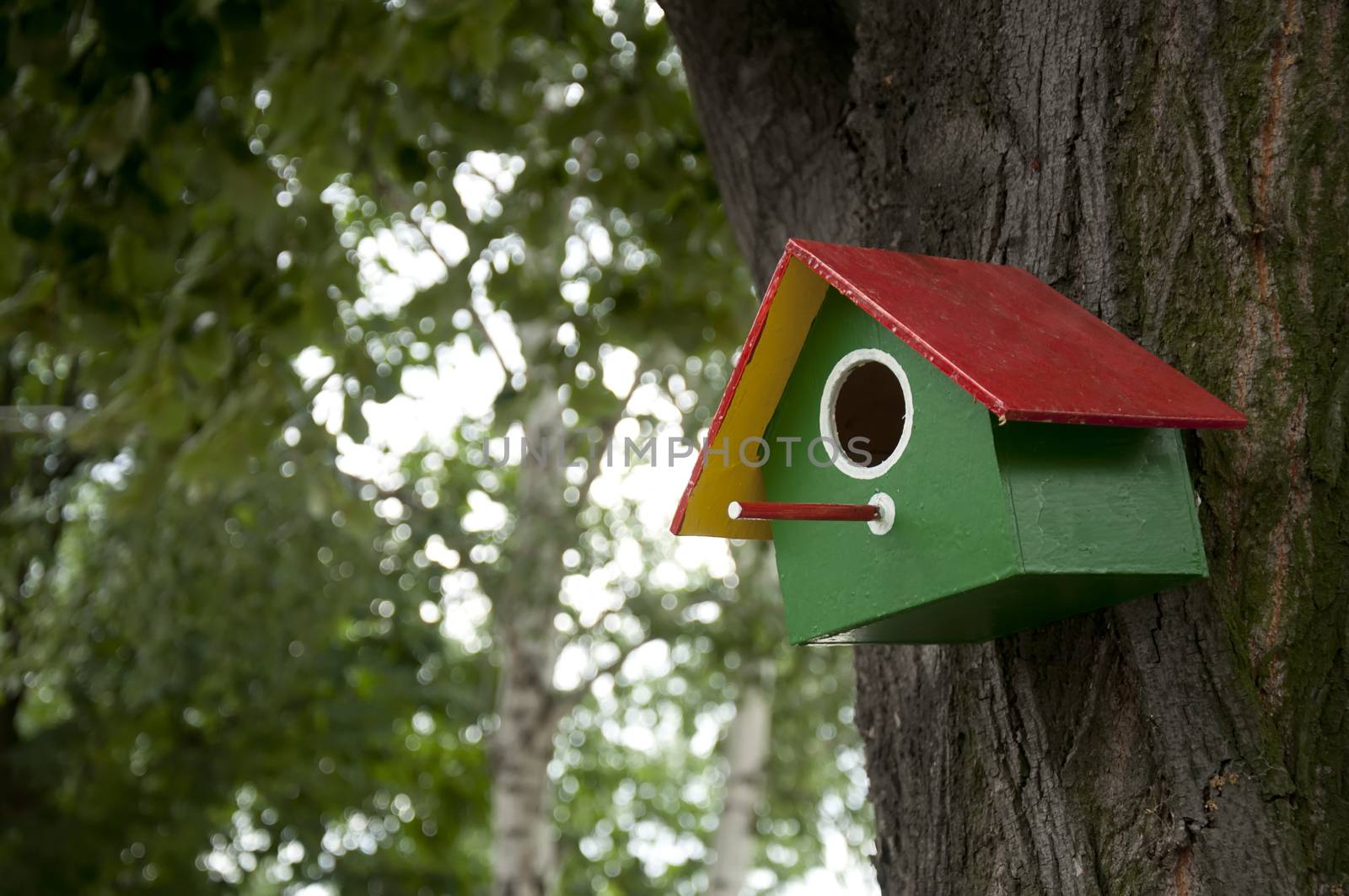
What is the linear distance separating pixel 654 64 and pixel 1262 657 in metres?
2.39

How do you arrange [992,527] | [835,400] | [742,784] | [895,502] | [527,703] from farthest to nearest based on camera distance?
[742,784], [527,703], [835,400], [895,502], [992,527]

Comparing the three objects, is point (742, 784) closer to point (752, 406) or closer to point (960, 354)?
point (752, 406)

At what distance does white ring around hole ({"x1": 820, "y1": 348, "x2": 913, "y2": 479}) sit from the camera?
1361 mm

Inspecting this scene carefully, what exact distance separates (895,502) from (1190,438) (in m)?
0.37

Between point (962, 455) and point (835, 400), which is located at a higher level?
point (835, 400)

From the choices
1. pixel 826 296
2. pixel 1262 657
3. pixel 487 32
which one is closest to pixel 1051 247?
pixel 826 296

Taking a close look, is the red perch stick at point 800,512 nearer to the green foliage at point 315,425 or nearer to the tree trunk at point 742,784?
the green foliage at point 315,425

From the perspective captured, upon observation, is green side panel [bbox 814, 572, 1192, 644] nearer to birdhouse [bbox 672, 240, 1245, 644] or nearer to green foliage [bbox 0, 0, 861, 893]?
birdhouse [bbox 672, 240, 1245, 644]

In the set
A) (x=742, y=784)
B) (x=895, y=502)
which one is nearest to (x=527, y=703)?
(x=742, y=784)

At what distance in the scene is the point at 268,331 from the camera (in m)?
3.38

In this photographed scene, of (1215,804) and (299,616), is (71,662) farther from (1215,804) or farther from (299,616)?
(1215,804)

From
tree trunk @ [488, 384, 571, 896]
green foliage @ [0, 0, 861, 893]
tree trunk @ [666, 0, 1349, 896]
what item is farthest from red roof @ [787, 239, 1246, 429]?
tree trunk @ [488, 384, 571, 896]

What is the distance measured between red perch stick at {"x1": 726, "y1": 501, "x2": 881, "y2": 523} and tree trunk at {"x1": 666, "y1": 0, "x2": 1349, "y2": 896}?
1.04ft

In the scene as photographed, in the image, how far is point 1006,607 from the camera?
1313mm
